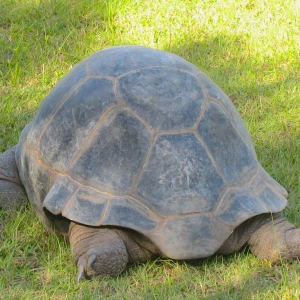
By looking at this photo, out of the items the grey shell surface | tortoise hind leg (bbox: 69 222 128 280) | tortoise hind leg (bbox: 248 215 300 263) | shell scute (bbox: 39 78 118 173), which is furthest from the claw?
tortoise hind leg (bbox: 248 215 300 263)

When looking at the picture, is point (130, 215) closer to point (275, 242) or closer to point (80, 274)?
point (80, 274)

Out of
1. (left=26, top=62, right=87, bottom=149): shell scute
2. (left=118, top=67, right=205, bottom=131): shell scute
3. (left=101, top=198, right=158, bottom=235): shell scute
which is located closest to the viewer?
(left=101, top=198, right=158, bottom=235): shell scute

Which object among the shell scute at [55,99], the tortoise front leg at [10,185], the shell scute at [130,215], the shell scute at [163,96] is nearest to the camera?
the shell scute at [130,215]

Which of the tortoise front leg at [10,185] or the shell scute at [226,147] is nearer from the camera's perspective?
the shell scute at [226,147]

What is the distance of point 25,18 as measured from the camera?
7.19m

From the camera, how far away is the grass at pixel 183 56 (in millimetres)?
3664

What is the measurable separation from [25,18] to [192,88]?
12.4 feet

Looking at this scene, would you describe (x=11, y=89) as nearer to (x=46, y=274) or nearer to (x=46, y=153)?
(x=46, y=153)

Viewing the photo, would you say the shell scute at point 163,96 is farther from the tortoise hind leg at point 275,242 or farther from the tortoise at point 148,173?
the tortoise hind leg at point 275,242

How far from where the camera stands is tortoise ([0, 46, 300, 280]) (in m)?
3.65

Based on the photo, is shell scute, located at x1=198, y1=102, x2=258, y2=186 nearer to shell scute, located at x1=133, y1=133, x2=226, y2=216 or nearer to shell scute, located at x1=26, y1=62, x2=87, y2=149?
shell scute, located at x1=133, y1=133, x2=226, y2=216

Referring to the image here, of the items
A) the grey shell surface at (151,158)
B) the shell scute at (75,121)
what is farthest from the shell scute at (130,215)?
the shell scute at (75,121)

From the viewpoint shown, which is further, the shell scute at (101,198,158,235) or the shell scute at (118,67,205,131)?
the shell scute at (118,67,205,131)

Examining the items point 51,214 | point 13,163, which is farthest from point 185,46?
point 51,214
